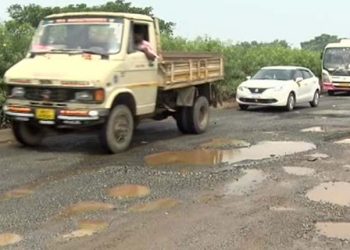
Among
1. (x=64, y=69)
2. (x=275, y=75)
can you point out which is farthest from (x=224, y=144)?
(x=275, y=75)

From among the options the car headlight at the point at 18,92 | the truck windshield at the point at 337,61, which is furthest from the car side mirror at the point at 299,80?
the car headlight at the point at 18,92

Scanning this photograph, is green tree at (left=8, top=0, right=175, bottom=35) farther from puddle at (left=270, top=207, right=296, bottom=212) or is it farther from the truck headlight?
puddle at (left=270, top=207, right=296, bottom=212)

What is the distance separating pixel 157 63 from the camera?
1126cm

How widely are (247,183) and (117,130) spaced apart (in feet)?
9.66

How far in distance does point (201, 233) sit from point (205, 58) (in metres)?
7.93

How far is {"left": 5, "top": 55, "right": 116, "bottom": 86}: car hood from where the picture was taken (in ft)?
31.6

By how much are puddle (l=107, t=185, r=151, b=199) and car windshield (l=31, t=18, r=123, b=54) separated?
10.4 feet

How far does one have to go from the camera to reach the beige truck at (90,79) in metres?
9.66

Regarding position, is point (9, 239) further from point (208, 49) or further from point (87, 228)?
point (208, 49)

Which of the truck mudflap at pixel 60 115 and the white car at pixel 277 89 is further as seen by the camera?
the white car at pixel 277 89

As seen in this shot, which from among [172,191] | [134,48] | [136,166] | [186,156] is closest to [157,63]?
[134,48]

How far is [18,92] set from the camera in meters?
10.1

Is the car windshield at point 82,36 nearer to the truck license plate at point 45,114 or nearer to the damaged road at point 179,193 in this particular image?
the truck license plate at point 45,114

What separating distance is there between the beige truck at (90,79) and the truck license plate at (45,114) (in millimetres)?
16
